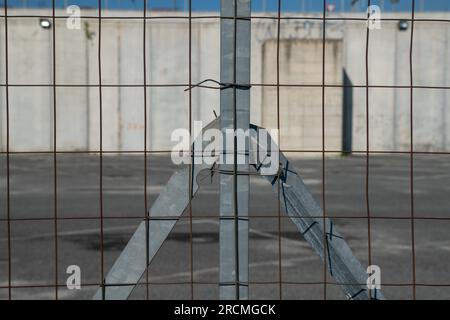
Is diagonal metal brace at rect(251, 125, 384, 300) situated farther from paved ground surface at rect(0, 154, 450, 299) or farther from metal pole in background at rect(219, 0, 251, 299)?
paved ground surface at rect(0, 154, 450, 299)

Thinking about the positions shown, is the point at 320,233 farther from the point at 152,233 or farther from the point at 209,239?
the point at 209,239

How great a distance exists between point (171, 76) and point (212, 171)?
89.8ft

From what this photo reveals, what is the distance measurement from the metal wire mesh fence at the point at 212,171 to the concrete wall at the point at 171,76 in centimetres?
8

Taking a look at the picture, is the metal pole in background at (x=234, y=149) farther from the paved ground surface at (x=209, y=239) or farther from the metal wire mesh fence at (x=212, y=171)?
the paved ground surface at (x=209, y=239)

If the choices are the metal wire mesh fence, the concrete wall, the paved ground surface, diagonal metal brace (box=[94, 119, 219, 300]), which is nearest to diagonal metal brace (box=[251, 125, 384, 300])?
the metal wire mesh fence

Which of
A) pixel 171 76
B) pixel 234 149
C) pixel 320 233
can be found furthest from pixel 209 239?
pixel 171 76

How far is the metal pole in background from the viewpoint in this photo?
126 inches

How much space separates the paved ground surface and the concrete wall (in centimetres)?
965

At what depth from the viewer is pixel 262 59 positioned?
99.6 feet

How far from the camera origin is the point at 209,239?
9.88m

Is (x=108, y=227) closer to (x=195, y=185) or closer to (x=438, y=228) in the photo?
(x=438, y=228)

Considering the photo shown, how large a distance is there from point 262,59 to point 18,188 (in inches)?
571

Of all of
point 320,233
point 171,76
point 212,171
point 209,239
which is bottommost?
point 209,239
